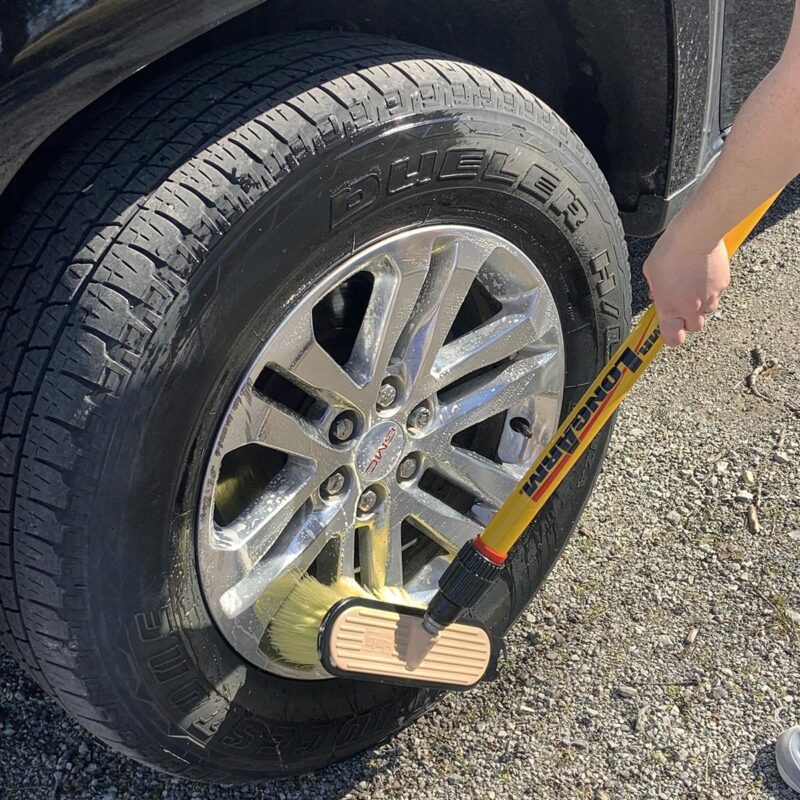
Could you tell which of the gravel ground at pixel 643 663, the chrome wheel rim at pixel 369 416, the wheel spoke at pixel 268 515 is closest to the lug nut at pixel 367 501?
the chrome wheel rim at pixel 369 416

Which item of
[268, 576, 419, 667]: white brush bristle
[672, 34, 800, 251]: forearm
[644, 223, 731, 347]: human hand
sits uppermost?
[672, 34, 800, 251]: forearm

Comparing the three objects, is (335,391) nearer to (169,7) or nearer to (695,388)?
(169,7)

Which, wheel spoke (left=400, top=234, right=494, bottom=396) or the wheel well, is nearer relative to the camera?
wheel spoke (left=400, top=234, right=494, bottom=396)

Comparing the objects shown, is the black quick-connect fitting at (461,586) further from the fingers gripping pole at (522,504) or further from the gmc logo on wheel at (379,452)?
the gmc logo on wheel at (379,452)

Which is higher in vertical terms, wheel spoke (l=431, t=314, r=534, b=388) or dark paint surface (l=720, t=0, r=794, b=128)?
dark paint surface (l=720, t=0, r=794, b=128)

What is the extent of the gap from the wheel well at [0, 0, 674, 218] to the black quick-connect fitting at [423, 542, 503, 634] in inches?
36.5

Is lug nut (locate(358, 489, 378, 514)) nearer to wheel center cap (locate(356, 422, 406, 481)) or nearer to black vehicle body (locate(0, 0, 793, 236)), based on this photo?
wheel center cap (locate(356, 422, 406, 481))

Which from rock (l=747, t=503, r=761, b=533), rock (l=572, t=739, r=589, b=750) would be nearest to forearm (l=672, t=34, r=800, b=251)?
rock (l=572, t=739, r=589, b=750)

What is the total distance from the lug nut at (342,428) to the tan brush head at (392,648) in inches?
12.3

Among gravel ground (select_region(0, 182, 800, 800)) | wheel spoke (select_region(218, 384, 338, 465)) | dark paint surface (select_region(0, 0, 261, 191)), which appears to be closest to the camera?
dark paint surface (select_region(0, 0, 261, 191))

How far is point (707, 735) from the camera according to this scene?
2023 millimetres

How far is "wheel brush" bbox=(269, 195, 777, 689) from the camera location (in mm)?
1723

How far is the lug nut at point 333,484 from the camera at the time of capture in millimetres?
1676

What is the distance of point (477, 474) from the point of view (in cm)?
195
